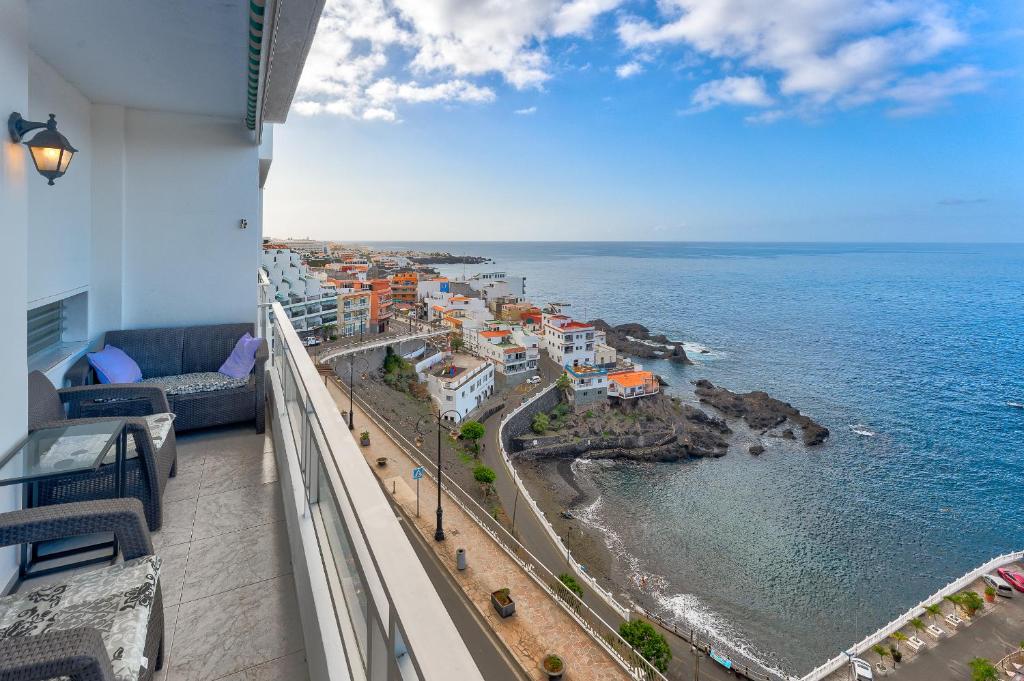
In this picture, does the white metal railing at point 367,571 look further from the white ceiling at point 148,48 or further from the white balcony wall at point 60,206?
the white balcony wall at point 60,206

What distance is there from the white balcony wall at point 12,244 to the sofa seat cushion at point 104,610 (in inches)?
26.7

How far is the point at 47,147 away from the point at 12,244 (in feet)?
2.18

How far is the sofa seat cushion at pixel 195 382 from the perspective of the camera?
3021 millimetres

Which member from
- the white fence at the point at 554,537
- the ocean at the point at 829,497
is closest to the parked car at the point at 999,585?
the ocean at the point at 829,497

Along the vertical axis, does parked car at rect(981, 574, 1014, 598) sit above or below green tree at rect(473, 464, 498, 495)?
below

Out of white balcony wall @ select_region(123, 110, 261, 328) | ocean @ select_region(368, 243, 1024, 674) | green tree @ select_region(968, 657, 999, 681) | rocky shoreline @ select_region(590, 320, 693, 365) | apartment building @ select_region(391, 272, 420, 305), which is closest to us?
white balcony wall @ select_region(123, 110, 261, 328)

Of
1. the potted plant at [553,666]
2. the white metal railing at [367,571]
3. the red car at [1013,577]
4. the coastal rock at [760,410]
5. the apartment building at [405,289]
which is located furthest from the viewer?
the apartment building at [405,289]

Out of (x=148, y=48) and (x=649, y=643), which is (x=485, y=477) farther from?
(x=148, y=48)

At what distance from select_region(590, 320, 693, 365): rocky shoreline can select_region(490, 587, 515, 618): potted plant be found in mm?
23074

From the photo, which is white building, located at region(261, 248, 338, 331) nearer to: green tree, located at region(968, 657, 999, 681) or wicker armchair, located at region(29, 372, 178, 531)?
wicker armchair, located at region(29, 372, 178, 531)

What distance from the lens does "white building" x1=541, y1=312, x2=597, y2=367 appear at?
24.9 metres

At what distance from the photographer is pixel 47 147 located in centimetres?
207

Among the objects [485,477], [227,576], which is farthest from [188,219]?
[485,477]

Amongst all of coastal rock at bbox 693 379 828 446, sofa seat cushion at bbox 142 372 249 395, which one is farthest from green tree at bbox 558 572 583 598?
coastal rock at bbox 693 379 828 446
